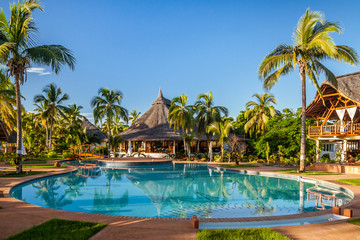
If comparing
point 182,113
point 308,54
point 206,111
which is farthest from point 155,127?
point 308,54

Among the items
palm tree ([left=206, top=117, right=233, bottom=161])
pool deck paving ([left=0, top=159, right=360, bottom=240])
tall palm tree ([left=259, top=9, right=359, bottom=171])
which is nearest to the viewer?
pool deck paving ([left=0, top=159, right=360, bottom=240])

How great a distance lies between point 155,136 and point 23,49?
16.6 m

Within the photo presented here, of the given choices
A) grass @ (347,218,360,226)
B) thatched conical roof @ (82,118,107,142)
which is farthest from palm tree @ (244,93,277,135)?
grass @ (347,218,360,226)

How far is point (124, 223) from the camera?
568cm

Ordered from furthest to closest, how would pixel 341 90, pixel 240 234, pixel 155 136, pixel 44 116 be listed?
1. pixel 44 116
2. pixel 155 136
3. pixel 341 90
4. pixel 240 234

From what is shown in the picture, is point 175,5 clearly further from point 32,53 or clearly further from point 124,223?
point 124,223

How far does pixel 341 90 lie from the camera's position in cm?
1734

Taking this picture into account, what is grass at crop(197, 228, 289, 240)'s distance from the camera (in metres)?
4.81

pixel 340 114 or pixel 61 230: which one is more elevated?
pixel 340 114

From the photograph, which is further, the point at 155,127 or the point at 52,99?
the point at 155,127

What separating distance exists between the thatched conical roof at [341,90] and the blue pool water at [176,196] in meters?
7.65

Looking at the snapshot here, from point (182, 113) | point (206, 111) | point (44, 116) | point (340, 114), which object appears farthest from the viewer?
point (44, 116)

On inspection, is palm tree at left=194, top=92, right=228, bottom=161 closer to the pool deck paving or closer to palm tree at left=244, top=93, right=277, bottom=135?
palm tree at left=244, top=93, right=277, bottom=135

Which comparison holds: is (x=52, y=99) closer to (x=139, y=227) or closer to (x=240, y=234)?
(x=139, y=227)
